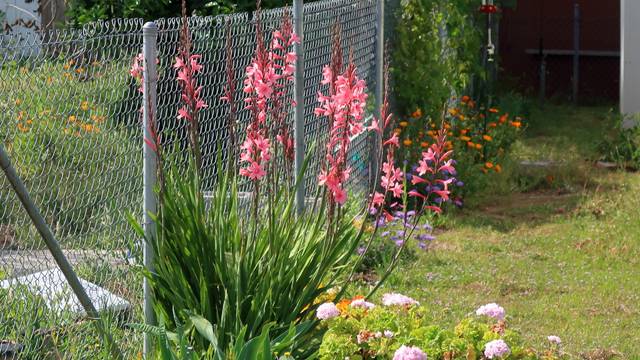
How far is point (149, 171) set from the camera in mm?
5160

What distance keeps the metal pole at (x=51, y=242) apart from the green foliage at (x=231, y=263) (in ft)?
0.84

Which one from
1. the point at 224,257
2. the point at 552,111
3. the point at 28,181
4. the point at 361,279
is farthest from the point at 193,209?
the point at 552,111

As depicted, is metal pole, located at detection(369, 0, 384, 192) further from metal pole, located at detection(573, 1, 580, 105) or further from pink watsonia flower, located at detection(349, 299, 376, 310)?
metal pole, located at detection(573, 1, 580, 105)

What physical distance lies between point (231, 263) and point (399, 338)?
2.49ft

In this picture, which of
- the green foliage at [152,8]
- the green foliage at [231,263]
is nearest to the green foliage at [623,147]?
the green foliage at [152,8]

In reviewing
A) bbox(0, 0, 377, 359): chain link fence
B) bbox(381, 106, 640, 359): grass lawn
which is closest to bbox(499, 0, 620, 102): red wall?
bbox(381, 106, 640, 359): grass lawn

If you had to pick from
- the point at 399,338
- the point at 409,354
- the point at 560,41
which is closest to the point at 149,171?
the point at 399,338

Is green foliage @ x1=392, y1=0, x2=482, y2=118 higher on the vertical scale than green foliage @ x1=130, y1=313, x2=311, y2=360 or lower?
higher

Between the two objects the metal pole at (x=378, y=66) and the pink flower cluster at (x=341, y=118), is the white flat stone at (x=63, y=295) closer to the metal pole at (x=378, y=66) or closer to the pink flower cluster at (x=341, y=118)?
the pink flower cluster at (x=341, y=118)

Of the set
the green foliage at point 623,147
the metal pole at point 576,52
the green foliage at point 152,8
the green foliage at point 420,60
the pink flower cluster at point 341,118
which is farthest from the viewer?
the metal pole at point 576,52

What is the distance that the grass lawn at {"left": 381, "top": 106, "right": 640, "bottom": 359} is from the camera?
680cm

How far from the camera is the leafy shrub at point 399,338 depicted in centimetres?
464

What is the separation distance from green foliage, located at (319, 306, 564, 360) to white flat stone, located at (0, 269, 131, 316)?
111cm

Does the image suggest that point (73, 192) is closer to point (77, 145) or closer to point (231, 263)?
point (77, 145)
